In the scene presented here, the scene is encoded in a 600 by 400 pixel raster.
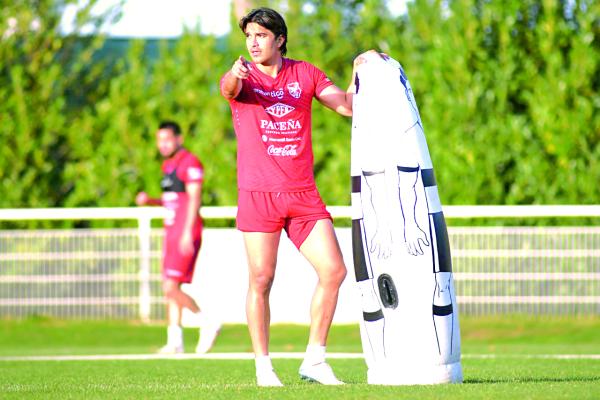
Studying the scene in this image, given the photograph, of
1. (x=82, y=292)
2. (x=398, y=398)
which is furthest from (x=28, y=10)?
(x=398, y=398)

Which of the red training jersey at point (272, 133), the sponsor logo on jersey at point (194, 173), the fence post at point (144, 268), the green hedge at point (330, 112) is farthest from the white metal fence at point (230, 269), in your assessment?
the red training jersey at point (272, 133)

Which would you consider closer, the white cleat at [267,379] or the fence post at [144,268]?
the white cleat at [267,379]

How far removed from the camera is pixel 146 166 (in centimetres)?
1805

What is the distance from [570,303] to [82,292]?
5.97 m

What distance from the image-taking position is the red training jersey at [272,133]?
24.8ft

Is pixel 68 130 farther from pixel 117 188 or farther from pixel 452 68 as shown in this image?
pixel 452 68

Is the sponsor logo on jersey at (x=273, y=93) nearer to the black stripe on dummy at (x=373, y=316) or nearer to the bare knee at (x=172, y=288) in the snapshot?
the black stripe on dummy at (x=373, y=316)

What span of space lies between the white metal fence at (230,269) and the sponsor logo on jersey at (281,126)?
724 centimetres

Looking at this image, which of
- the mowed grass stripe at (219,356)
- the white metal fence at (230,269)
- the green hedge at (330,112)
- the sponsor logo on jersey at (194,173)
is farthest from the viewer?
the green hedge at (330,112)

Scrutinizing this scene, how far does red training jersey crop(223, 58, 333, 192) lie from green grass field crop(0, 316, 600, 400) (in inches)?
48.4

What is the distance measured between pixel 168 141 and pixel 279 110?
5635 millimetres

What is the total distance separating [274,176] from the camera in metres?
7.57

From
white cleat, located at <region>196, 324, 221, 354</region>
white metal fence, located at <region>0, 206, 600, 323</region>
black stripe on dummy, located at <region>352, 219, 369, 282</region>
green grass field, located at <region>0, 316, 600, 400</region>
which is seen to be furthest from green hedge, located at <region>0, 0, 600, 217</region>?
black stripe on dummy, located at <region>352, 219, 369, 282</region>

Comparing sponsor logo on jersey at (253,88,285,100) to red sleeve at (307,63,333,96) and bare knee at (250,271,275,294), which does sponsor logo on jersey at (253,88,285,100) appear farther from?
bare knee at (250,271,275,294)
